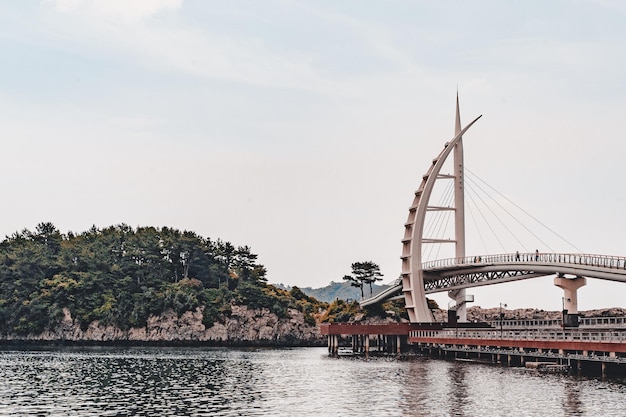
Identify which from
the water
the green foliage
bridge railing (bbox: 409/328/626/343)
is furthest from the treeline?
the water

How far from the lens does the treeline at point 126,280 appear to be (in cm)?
16438

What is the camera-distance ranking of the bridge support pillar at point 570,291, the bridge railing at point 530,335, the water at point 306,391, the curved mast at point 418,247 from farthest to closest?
1. the curved mast at point 418,247
2. the bridge support pillar at point 570,291
3. the bridge railing at point 530,335
4. the water at point 306,391

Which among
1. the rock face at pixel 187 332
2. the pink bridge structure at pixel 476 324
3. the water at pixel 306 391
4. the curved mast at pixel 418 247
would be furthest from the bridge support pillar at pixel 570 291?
the rock face at pixel 187 332

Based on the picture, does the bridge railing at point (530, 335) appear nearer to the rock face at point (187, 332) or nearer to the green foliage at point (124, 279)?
the rock face at point (187, 332)

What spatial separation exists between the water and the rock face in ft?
231

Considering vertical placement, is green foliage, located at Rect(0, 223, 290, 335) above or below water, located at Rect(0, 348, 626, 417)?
above

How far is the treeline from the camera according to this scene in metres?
164

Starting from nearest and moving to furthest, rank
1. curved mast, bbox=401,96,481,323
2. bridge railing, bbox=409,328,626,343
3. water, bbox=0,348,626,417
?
water, bbox=0,348,626,417, bridge railing, bbox=409,328,626,343, curved mast, bbox=401,96,481,323

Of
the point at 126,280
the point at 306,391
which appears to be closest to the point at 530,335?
the point at 306,391

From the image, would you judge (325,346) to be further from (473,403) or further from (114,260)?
(473,403)

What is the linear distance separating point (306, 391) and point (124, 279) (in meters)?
115

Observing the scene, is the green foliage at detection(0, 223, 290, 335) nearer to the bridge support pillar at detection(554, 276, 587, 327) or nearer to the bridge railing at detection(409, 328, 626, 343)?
the bridge railing at detection(409, 328, 626, 343)

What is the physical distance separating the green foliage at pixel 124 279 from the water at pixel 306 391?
73.0 metres

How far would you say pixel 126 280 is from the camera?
171500 mm
